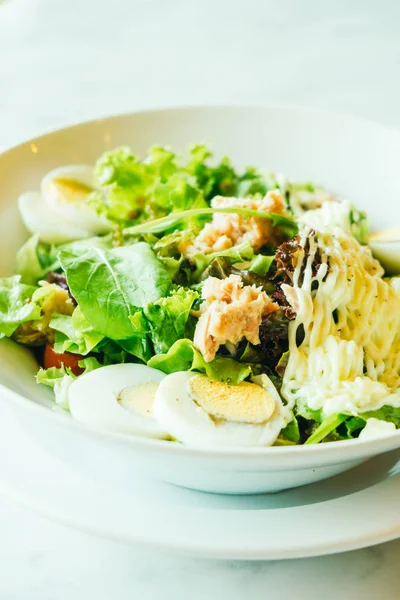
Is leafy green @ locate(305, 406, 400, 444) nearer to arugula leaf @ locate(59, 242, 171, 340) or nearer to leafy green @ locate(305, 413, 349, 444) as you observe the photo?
leafy green @ locate(305, 413, 349, 444)

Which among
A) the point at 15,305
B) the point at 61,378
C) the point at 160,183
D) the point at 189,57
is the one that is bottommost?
the point at 61,378

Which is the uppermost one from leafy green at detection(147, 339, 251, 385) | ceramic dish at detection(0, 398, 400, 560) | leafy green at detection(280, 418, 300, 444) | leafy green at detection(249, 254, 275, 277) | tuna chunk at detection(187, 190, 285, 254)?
tuna chunk at detection(187, 190, 285, 254)

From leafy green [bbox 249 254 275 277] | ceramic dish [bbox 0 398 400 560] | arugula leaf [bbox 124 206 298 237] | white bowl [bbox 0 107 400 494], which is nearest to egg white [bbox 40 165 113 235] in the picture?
white bowl [bbox 0 107 400 494]

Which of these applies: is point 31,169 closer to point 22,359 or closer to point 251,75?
point 22,359

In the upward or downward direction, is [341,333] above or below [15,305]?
below

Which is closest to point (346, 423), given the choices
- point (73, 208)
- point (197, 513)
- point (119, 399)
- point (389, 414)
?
point (389, 414)

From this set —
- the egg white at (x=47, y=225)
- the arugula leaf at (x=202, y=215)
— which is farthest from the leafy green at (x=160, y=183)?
the arugula leaf at (x=202, y=215)

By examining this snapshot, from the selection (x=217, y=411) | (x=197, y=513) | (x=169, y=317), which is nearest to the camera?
(x=197, y=513)

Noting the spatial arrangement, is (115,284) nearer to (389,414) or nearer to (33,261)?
(33,261)
